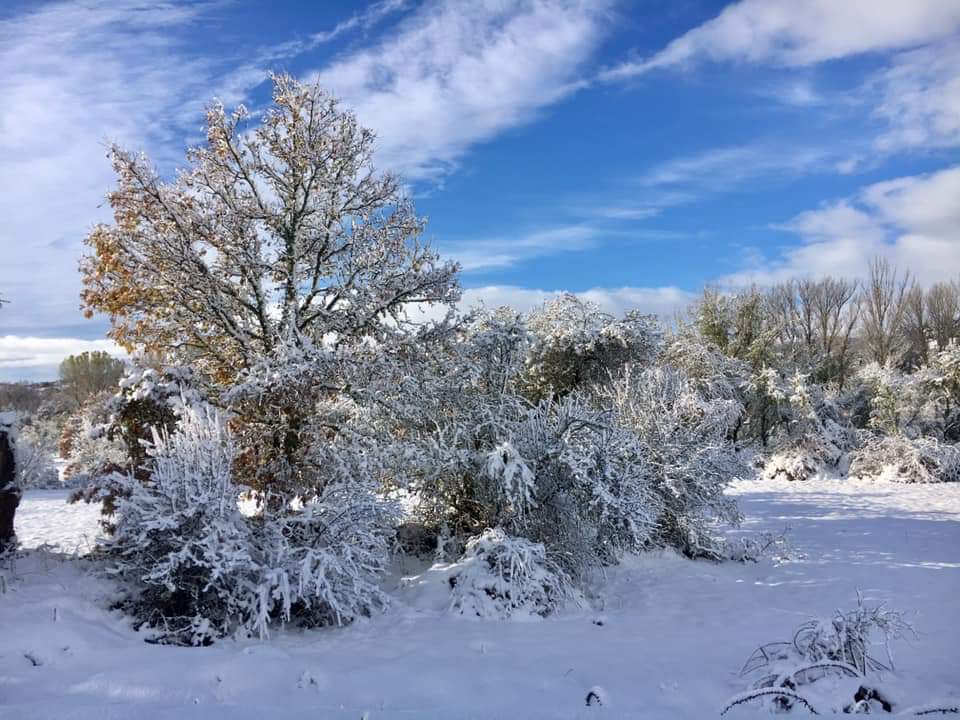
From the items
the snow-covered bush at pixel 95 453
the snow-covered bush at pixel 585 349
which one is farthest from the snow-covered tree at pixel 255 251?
the snow-covered bush at pixel 585 349

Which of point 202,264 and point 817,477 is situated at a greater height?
point 202,264

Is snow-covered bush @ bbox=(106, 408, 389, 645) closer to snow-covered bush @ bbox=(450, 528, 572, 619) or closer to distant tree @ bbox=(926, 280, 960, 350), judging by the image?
snow-covered bush @ bbox=(450, 528, 572, 619)

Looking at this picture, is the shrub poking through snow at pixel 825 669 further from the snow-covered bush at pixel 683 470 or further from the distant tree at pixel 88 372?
the distant tree at pixel 88 372

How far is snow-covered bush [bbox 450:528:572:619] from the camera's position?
6852mm

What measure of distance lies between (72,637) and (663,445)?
24.1ft

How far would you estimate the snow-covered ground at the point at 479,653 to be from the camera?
397 cm

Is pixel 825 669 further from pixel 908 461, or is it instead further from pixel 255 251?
pixel 908 461

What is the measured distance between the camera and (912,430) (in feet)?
62.5

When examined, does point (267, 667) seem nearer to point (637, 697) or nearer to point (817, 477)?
point (637, 697)

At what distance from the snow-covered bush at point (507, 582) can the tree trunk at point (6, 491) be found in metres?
A: 4.48

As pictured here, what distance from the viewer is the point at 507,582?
703cm

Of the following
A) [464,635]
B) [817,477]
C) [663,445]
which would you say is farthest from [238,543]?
[817,477]

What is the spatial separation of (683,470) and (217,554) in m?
6.22

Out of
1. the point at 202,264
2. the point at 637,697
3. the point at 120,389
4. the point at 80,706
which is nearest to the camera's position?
the point at 80,706
